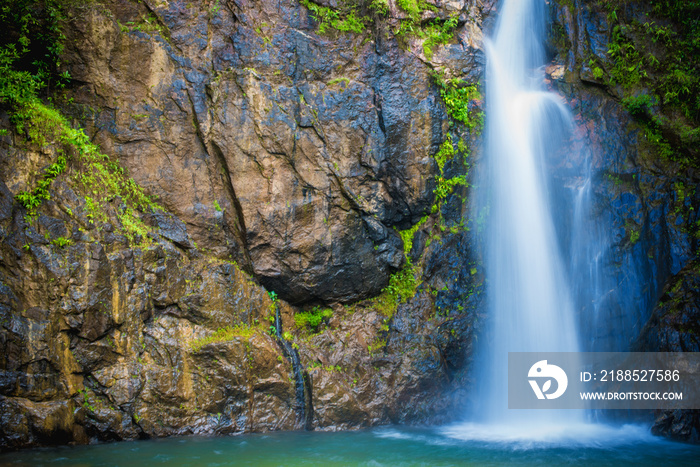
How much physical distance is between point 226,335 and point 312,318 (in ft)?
6.11

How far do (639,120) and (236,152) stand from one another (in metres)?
8.77

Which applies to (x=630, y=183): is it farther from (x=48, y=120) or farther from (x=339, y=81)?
(x=48, y=120)

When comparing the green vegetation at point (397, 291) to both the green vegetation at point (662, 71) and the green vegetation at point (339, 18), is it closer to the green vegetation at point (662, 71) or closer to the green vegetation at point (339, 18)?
the green vegetation at point (339, 18)

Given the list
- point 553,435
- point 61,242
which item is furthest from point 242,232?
point 553,435

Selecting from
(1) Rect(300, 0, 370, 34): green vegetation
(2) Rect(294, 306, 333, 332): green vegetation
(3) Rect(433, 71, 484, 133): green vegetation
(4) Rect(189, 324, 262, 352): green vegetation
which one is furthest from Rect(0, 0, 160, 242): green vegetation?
(3) Rect(433, 71, 484, 133): green vegetation

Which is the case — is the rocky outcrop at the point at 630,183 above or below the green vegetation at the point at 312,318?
above

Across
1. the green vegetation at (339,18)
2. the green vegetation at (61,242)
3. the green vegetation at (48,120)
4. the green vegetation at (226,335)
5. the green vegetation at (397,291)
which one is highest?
the green vegetation at (339,18)

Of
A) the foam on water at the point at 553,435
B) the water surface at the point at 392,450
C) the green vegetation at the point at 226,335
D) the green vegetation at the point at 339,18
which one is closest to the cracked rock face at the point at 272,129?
the green vegetation at the point at 339,18

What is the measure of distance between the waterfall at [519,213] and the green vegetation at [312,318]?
131 inches

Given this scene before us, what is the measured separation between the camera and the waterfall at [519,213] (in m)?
9.16

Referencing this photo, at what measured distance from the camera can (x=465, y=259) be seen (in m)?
9.76

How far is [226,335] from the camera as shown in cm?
812

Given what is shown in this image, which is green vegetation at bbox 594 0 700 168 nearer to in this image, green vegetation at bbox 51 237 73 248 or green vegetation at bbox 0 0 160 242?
green vegetation at bbox 0 0 160 242

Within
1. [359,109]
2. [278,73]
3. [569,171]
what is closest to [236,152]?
[278,73]
